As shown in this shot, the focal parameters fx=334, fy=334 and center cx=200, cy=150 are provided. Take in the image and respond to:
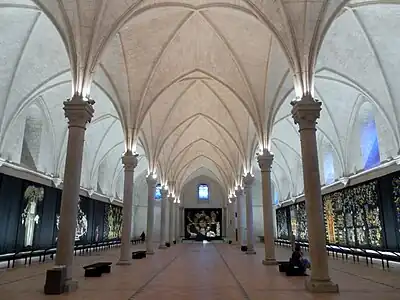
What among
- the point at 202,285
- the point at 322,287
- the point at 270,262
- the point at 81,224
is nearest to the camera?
the point at 322,287

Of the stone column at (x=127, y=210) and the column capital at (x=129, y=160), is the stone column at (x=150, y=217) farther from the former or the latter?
the column capital at (x=129, y=160)

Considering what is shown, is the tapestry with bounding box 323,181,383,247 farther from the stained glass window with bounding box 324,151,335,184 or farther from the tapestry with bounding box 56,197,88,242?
the tapestry with bounding box 56,197,88,242

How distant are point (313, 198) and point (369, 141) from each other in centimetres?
1371

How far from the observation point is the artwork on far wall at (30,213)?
19.3 m

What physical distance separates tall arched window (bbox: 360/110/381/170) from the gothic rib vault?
322 millimetres

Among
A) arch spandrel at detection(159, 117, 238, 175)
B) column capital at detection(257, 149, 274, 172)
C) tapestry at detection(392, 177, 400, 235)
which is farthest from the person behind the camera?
arch spandrel at detection(159, 117, 238, 175)

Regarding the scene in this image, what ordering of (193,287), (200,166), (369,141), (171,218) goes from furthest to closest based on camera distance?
(200,166), (171,218), (369,141), (193,287)

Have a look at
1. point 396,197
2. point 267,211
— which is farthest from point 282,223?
point 267,211

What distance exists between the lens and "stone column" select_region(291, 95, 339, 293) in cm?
898

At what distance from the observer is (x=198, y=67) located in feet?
62.8

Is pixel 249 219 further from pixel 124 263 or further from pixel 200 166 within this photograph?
pixel 200 166

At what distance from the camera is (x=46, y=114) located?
2159 cm

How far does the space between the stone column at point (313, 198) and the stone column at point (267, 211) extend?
21.4 ft

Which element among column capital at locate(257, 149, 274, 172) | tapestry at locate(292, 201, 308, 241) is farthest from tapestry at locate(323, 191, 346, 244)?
column capital at locate(257, 149, 274, 172)
